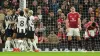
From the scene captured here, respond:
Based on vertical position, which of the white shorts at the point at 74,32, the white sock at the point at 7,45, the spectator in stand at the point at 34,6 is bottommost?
the white sock at the point at 7,45

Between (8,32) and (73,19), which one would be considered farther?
(73,19)

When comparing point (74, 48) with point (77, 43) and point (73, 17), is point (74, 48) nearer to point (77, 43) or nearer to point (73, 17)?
point (77, 43)

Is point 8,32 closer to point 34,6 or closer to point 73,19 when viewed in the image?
point 34,6

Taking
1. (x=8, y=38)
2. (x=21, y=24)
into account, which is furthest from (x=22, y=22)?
(x=8, y=38)

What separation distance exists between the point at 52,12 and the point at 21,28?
2.92 metres

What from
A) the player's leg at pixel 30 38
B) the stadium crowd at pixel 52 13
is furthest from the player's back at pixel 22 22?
the stadium crowd at pixel 52 13

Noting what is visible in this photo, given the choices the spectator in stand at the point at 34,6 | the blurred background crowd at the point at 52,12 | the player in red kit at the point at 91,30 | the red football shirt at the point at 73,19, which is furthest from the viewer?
the spectator in stand at the point at 34,6

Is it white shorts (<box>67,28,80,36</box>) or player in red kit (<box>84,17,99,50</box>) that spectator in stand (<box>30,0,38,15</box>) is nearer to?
white shorts (<box>67,28,80,36</box>)

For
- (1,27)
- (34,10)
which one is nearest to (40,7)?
(34,10)

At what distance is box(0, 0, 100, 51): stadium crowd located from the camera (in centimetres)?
1980

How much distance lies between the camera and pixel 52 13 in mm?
20562

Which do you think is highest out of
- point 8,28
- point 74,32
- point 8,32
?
point 8,28

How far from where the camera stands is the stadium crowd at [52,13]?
19.8 metres

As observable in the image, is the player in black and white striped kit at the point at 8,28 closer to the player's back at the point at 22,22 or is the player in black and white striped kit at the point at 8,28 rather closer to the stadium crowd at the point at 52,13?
the player's back at the point at 22,22
